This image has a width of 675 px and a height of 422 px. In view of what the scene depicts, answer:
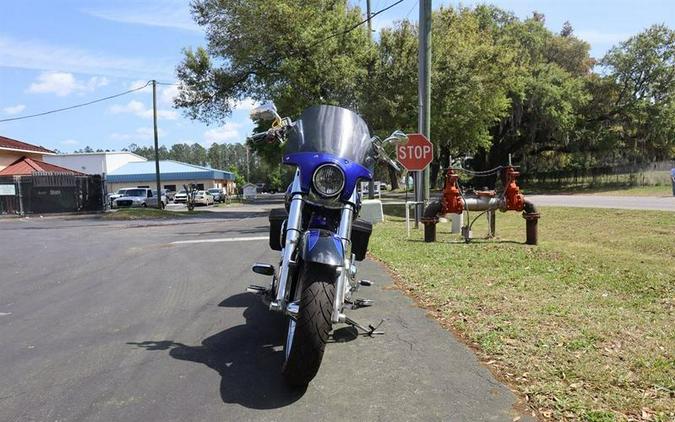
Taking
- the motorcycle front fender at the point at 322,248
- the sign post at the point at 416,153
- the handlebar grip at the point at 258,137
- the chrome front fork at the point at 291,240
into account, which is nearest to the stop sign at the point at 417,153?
the sign post at the point at 416,153

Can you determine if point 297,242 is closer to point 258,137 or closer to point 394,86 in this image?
point 258,137

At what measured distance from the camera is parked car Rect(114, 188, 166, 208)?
40000 millimetres

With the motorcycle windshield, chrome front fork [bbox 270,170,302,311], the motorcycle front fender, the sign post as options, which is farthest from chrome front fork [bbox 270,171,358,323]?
the sign post

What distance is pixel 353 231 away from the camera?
518cm

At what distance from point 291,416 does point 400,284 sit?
4.28 metres

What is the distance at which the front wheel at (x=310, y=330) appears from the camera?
373cm

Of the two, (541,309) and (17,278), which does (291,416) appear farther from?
(17,278)

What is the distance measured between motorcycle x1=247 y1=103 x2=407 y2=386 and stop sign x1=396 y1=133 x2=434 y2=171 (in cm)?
852

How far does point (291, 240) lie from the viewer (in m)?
4.27

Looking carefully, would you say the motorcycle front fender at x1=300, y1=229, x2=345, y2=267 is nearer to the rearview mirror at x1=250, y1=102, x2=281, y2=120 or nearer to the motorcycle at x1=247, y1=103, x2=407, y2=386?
the motorcycle at x1=247, y1=103, x2=407, y2=386

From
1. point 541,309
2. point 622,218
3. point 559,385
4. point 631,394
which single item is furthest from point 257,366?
point 622,218

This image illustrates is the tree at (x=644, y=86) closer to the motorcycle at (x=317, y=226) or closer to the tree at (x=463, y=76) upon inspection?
the tree at (x=463, y=76)

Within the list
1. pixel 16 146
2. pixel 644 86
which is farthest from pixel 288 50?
pixel 644 86

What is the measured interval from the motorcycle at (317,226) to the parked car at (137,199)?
3759cm
